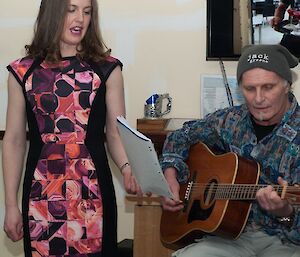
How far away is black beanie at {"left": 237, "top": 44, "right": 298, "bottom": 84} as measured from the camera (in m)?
1.85

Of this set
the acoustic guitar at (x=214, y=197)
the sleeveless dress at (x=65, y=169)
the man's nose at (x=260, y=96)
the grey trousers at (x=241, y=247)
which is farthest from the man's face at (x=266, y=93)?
the sleeveless dress at (x=65, y=169)

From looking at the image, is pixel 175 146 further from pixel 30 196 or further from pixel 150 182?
pixel 30 196

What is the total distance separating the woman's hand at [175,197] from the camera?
6.76ft

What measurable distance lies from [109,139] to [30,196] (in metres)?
0.34

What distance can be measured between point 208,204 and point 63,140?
1.84 feet

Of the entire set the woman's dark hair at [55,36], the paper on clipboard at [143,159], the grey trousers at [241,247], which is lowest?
the grey trousers at [241,247]

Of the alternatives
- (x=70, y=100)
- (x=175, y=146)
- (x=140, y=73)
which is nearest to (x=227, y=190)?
(x=175, y=146)

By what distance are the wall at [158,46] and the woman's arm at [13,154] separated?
0.93 metres

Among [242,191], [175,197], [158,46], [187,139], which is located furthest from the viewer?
[158,46]

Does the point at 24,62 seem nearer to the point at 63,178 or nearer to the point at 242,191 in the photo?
the point at 63,178

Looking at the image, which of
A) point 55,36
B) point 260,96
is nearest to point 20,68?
point 55,36

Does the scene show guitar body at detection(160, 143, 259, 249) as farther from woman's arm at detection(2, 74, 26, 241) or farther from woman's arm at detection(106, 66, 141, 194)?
woman's arm at detection(2, 74, 26, 241)

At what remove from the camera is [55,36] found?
1.85 meters

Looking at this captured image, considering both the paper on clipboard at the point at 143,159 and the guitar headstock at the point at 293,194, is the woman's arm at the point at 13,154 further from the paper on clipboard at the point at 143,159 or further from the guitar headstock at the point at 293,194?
the guitar headstock at the point at 293,194
